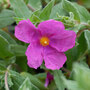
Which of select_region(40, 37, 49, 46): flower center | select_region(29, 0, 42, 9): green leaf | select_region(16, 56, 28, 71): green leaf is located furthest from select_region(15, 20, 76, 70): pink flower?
select_region(29, 0, 42, 9): green leaf

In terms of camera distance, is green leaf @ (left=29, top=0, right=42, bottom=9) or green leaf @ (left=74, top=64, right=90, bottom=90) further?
green leaf @ (left=29, top=0, right=42, bottom=9)

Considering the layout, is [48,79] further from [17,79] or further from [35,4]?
[35,4]

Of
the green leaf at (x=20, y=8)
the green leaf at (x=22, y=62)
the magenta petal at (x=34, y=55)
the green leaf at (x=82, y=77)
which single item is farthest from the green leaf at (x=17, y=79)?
the green leaf at (x=82, y=77)

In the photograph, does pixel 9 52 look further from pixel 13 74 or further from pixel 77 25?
pixel 77 25

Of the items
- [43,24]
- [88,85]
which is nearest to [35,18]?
[43,24]

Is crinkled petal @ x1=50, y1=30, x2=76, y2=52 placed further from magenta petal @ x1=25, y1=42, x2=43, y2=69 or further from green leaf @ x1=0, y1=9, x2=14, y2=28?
green leaf @ x1=0, y1=9, x2=14, y2=28

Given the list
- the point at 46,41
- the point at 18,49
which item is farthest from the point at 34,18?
the point at 18,49

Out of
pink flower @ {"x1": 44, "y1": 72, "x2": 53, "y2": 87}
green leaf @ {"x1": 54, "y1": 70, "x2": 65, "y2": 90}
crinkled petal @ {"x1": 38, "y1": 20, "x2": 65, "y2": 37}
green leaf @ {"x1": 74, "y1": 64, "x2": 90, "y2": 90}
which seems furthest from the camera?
pink flower @ {"x1": 44, "y1": 72, "x2": 53, "y2": 87}

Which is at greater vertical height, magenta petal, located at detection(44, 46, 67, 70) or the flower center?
the flower center
